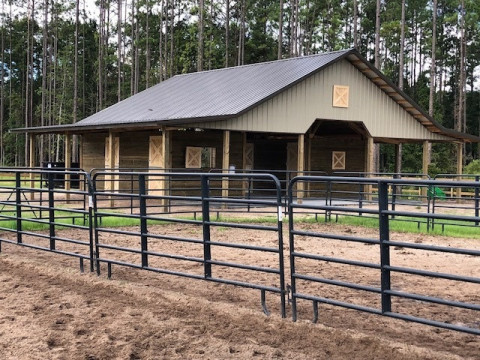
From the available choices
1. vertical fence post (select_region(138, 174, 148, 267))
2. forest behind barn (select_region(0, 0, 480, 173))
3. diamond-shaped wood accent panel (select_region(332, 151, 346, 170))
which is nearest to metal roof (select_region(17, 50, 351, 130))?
diamond-shaped wood accent panel (select_region(332, 151, 346, 170))

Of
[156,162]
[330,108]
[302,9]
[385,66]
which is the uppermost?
[302,9]

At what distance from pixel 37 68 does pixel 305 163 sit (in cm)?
4566

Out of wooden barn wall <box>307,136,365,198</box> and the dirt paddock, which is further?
wooden barn wall <box>307,136,365,198</box>

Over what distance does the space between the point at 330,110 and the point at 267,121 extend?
8.99ft

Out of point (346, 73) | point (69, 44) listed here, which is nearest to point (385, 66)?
point (69, 44)

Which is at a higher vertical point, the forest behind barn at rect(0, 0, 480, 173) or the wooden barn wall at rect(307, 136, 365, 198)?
the forest behind barn at rect(0, 0, 480, 173)

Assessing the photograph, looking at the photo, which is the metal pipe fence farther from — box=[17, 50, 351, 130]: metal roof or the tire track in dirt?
box=[17, 50, 351, 130]: metal roof

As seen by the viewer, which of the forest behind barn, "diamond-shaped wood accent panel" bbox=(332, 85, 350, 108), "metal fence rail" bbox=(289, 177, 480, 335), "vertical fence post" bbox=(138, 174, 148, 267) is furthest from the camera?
the forest behind barn

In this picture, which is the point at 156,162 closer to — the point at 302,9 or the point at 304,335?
the point at 304,335

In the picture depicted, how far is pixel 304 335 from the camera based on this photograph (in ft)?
16.8

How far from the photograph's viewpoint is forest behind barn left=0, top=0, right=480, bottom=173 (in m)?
48.8

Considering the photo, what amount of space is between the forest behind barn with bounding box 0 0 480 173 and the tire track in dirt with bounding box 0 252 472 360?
40.4 meters

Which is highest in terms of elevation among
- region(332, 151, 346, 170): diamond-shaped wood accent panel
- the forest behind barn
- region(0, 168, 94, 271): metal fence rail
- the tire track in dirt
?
the forest behind barn

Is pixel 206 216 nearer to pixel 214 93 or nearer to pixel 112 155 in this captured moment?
pixel 112 155
